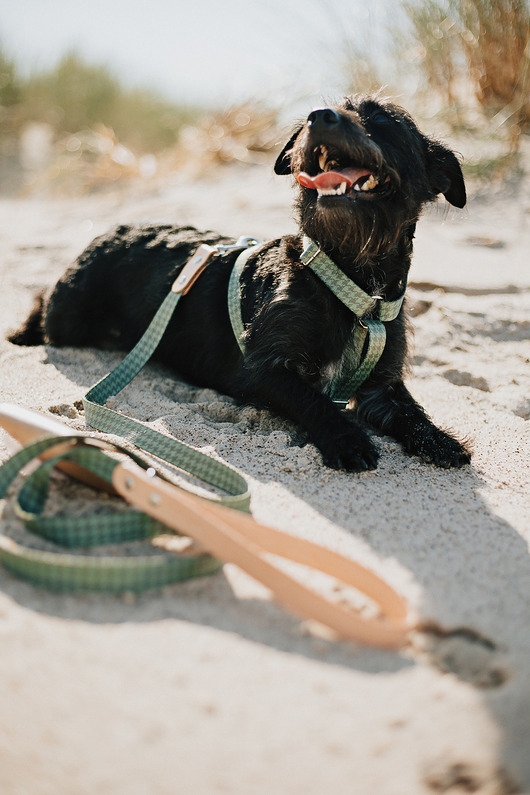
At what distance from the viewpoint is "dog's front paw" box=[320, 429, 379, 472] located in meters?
2.66

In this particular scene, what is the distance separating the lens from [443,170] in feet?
10.7

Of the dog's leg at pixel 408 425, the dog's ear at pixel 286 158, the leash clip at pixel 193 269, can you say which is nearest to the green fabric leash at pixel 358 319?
the dog's leg at pixel 408 425

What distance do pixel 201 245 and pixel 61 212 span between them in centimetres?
432

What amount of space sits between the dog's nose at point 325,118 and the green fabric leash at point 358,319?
19.8 inches

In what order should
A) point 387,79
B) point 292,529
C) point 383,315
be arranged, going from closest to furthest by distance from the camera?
point 292,529 → point 383,315 → point 387,79

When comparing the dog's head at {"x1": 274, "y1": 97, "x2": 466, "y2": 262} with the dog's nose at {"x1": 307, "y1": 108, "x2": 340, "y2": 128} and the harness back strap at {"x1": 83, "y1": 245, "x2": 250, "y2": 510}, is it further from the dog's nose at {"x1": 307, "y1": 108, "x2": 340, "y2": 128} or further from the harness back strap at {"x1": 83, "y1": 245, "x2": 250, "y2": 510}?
the harness back strap at {"x1": 83, "y1": 245, "x2": 250, "y2": 510}

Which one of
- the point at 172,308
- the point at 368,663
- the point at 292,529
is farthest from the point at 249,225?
the point at 368,663

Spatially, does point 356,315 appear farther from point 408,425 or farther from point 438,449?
point 438,449

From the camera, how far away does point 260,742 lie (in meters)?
1.37

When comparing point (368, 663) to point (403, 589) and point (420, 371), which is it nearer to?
point (403, 589)

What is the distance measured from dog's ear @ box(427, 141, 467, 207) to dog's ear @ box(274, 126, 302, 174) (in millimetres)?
636

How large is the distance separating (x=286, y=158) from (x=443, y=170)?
0.74 meters

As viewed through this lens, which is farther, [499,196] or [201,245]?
[499,196]

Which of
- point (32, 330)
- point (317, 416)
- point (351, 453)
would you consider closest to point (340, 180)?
point (317, 416)
